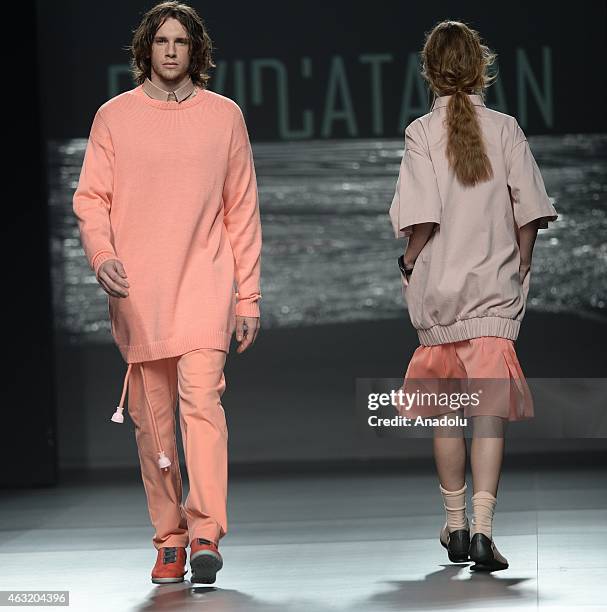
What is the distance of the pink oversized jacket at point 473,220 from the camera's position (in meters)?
3.05

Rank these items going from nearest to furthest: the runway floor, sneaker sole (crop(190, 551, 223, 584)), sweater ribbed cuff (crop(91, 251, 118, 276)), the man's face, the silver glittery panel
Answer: the runway floor → sneaker sole (crop(190, 551, 223, 584)) → sweater ribbed cuff (crop(91, 251, 118, 276)) → the man's face → the silver glittery panel

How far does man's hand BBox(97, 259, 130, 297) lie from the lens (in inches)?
116

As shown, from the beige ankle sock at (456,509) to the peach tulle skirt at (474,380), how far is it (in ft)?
0.57

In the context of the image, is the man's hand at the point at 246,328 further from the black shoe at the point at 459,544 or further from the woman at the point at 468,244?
the black shoe at the point at 459,544

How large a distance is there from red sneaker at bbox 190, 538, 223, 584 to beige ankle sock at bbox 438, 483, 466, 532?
53 cm

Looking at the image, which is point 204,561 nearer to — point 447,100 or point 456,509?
point 456,509

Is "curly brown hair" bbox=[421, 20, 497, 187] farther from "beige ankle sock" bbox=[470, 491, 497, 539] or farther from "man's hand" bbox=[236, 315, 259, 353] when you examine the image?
"beige ankle sock" bbox=[470, 491, 497, 539]

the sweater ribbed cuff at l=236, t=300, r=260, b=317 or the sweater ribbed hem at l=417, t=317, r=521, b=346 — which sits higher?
the sweater ribbed cuff at l=236, t=300, r=260, b=317

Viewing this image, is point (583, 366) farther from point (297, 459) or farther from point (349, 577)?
point (349, 577)

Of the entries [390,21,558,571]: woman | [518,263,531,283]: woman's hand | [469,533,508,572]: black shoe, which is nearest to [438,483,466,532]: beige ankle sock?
[390,21,558,571]: woman

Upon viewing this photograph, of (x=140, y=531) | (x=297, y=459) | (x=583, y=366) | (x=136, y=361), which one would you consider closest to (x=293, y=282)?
(x=297, y=459)

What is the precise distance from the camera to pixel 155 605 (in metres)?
2.72

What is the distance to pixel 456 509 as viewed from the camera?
3.08 m

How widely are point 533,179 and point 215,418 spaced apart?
85 cm
